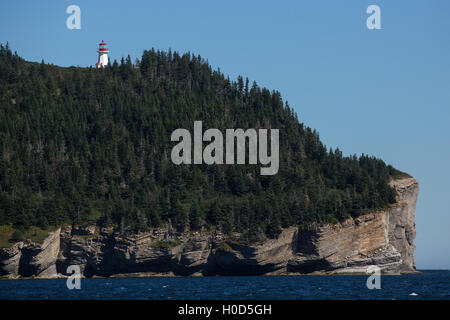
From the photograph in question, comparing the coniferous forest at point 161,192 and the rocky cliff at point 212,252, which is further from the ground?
the coniferous forest at point 161,192

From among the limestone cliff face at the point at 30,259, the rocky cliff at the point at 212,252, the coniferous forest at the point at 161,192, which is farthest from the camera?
the coniferous forest at the point at 161,192

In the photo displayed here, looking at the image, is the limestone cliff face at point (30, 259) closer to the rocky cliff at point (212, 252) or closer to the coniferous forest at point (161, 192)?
the rocky cliff at point (212, 252)

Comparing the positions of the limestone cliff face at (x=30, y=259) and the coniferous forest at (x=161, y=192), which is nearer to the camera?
the limestone cliff face at (x=30, y=259)

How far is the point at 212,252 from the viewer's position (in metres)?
165

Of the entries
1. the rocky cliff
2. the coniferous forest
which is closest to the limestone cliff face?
the rocky cliff

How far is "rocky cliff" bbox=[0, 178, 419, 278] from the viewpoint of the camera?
159m

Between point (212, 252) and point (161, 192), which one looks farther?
point (161, 192)

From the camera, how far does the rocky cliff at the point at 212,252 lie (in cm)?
15938

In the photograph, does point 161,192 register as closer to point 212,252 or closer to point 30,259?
point 212,252

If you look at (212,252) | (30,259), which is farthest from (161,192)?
(30,259)

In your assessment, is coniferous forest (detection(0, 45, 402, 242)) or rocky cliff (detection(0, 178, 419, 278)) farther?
coniferous forest (detection(0, 45, 402, 242))

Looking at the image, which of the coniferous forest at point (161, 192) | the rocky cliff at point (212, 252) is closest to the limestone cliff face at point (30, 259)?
the rocky cliff at point (212, 252)

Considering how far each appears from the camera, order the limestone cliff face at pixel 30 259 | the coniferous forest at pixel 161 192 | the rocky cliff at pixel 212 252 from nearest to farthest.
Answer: the limestone cliff face at pixel 30 259
the rocky cliff at pixel 212 252
the coniferous forest at pixel 161 192

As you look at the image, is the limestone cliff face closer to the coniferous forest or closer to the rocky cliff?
the rocky cliff
